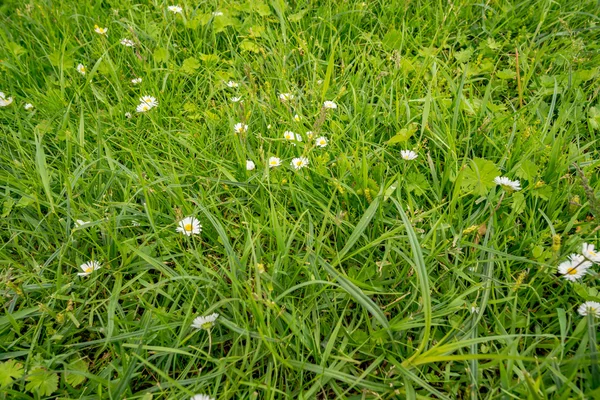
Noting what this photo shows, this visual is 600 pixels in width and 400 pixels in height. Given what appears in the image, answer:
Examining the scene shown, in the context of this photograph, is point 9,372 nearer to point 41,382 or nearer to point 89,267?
point 41,382

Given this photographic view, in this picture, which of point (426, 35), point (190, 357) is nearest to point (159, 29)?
point (426, 35)

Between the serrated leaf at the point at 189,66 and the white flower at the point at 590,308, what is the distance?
6.48ft

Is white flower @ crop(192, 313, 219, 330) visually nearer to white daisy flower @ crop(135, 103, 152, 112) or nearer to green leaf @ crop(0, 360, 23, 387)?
green leaf @ crop(0, 360, 23, 387)

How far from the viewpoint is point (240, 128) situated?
1.95 metres

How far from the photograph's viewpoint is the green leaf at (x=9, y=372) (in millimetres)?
1337

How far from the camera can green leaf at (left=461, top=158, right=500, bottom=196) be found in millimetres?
1666

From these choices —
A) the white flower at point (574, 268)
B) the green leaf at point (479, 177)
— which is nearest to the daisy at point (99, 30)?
the green leaf at point (479, 177)

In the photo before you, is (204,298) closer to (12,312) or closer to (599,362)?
(12,312)

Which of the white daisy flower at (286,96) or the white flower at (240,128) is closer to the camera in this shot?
the white flower at (240,128)

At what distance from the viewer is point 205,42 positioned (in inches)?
99.0

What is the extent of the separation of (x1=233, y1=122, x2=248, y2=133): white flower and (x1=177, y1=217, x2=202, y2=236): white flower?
Answer: 43 centimetres

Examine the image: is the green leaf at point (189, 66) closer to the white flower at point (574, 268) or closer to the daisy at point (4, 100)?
the daisy at point (4, 100)

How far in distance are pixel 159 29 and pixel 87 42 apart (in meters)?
0.39

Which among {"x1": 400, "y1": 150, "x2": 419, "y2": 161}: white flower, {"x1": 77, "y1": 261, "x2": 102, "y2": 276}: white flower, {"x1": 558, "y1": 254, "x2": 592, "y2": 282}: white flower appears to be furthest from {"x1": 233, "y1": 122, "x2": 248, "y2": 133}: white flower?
{"x1": 558, "y1": 254, "x2": 592, "y2": 282}: white flower
